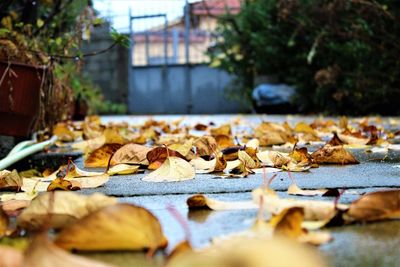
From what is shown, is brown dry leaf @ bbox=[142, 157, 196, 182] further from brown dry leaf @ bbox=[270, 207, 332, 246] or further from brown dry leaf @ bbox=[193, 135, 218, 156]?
brown dry leaf @ bbox=[270, 207, 332, 246]

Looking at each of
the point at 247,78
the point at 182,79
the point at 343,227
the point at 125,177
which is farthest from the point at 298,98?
the point at 343,227

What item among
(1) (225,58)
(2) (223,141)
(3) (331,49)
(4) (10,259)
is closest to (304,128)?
(2) (223,141)

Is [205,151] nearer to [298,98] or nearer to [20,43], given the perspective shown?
[20,43]

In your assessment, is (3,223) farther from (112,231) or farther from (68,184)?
(68,184)

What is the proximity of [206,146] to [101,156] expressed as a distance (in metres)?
0.35

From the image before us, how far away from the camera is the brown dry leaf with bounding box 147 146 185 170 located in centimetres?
162

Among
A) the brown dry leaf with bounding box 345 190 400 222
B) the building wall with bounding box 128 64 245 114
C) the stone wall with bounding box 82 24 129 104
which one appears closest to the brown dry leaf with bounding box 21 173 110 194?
the brown dry leaf with bounding box 345 190 400 222

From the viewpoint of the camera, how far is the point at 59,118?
130 inches

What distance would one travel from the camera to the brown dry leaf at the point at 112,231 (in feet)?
2.26

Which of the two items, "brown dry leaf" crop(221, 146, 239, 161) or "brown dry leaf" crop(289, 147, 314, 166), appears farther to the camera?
"brown dry leaf" crop(221, 146, 239, 161)

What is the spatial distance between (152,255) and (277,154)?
955 mm

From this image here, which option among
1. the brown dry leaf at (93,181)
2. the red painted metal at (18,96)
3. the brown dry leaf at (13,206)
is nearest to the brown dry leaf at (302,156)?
the brown dry leaf at (93,181)

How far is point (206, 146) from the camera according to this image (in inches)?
73.0

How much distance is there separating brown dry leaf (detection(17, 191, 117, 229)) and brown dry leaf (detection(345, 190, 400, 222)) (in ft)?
1.20
